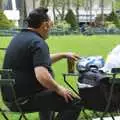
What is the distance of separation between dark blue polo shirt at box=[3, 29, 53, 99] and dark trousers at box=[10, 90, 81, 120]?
101 mm

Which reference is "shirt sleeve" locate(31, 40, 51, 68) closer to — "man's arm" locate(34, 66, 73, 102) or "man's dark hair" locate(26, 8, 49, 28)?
"man's arm" locate(34, 66, 73, 102)

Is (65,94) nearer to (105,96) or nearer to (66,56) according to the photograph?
(105,96)

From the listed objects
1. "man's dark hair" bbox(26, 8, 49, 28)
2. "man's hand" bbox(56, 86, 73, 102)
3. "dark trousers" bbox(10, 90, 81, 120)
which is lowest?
"dark trousers" bbox(10, 90, 81, 120)

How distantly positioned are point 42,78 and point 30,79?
247 mm

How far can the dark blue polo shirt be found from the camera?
17.2 feet

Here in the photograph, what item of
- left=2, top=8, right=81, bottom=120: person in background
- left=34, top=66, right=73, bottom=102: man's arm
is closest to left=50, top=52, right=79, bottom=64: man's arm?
left=2, top=8, right=81, bottom=120: person in background

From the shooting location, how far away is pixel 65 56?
222 inches

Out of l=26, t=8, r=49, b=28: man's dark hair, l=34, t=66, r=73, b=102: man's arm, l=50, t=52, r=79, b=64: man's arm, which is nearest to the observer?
l=34, t=66, r=73, b=102: man's arm

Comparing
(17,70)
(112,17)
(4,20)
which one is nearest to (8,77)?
(17,70)

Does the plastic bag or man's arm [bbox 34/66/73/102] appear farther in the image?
the plastic bag

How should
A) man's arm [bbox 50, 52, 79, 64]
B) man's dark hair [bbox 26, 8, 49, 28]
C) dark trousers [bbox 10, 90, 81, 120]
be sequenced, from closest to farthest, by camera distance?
1. dark trousers [bbox 10, 90, 81, 120]
2. man's dark hair [bbox 26, 8, 49, 28]
3. man's arm [bbox 50, 52, 79, 64]

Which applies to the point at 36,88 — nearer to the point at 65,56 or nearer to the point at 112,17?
the point at 65,56

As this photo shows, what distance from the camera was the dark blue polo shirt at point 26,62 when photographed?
5.25 metres

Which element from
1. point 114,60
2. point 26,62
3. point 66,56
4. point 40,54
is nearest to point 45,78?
point 40,54
